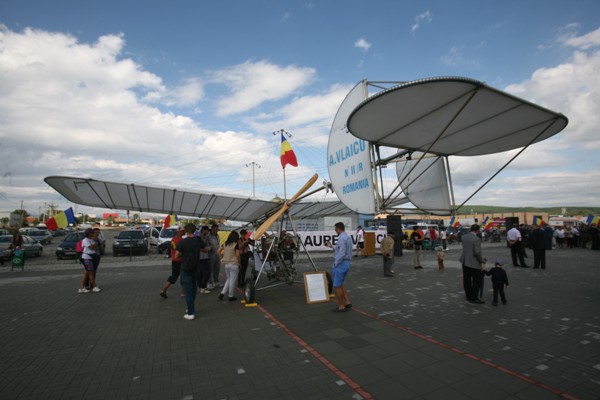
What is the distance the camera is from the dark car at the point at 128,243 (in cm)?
1925

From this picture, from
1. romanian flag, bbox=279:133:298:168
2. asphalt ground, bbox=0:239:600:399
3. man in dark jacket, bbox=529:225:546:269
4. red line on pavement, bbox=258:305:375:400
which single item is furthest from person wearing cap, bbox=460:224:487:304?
man in dark jacket, bbox=529:225:546:269

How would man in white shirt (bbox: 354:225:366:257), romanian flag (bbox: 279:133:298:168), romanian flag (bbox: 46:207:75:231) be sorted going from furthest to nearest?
man in white shirt (bbox: 354:225:366:257) → romanian flag (bbox: 46:207:75:231) → romanian flag (bbox: 279:133:298:168)

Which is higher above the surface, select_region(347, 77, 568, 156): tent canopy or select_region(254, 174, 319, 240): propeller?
select_region(347, 77, 568, 156): tent canopy

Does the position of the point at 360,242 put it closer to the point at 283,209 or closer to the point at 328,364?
the point at 283,209

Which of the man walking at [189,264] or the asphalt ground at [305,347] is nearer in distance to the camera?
the asphalt ground at [305,347]

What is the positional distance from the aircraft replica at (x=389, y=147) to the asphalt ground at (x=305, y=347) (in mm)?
2111

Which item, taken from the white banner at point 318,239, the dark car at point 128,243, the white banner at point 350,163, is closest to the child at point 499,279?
the white banner at point 350,163

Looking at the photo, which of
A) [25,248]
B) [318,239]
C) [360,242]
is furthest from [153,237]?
[360,242]

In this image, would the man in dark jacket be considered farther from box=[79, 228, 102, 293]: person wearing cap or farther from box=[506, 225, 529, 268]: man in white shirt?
box=[79, 228, 102, 293]: person wearing cap

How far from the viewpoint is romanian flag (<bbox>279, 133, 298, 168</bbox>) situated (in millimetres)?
9906

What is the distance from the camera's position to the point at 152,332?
17.2 ft

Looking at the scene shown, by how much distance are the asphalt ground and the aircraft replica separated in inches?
83.1

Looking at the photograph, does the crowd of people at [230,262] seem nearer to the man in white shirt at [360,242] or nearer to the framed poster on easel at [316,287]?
the framed poster on easel at [316,287]

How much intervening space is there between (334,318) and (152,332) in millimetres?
3435
